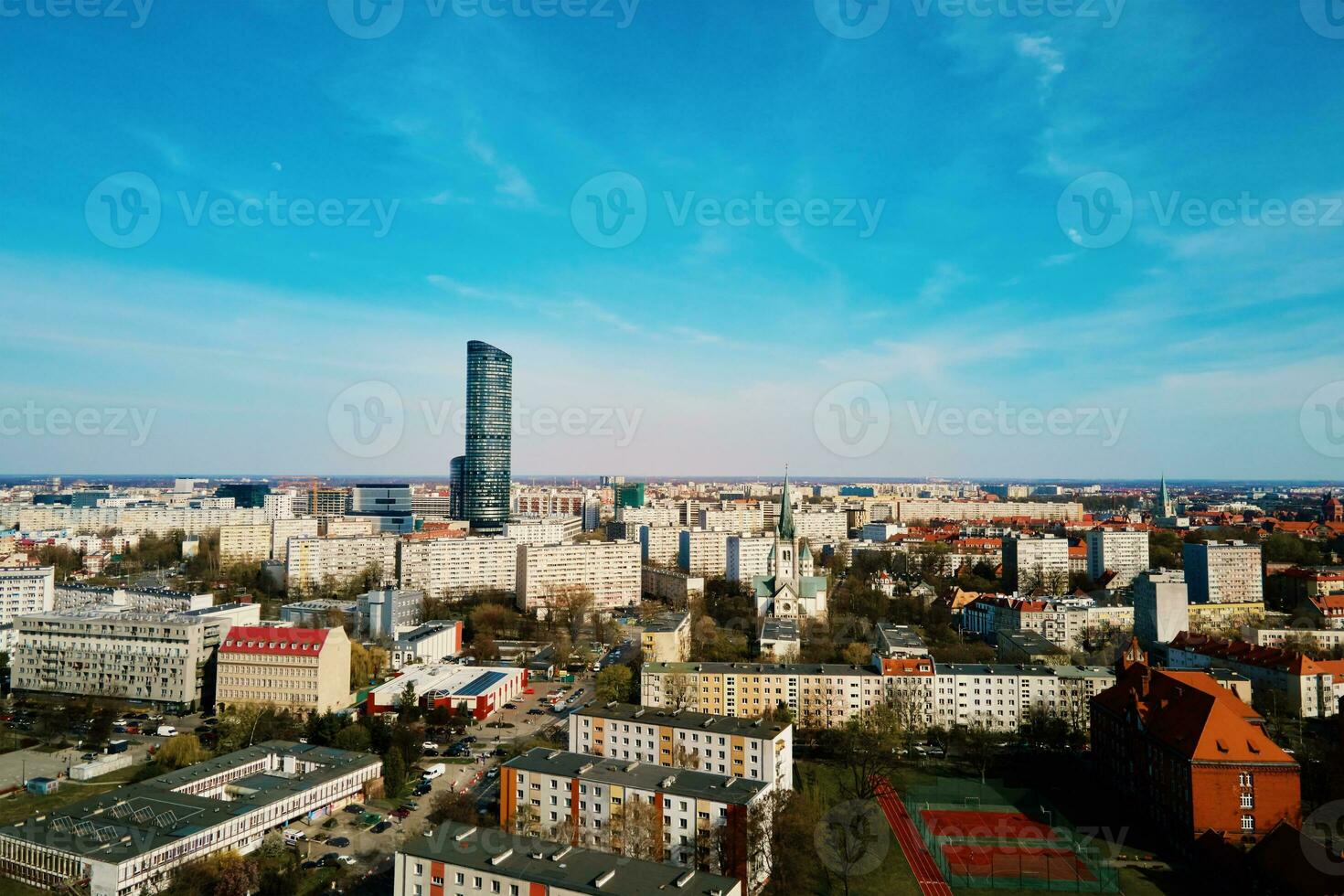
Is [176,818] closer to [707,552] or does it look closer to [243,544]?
[707,552]

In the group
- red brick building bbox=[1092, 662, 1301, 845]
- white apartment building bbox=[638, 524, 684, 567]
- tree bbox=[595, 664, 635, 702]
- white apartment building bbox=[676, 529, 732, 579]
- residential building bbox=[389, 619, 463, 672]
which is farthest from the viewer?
white apartment building bbox=[638, 524, 684, 567]

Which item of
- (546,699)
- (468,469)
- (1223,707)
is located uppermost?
(468,469)

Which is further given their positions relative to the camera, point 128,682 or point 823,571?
point 823,571

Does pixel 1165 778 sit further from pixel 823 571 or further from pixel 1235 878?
pixel 823 571

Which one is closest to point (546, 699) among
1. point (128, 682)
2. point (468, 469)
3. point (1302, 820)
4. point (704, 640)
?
point (704, 640)

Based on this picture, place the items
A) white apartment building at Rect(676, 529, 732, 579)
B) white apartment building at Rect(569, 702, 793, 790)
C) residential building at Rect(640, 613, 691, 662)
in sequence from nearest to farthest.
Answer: white apartment building at Rect(569, 702, 793, 790) → residential building at Rect(640, 613, 691, 662) → white apartment building at Rect(676, 529, 732, 579)

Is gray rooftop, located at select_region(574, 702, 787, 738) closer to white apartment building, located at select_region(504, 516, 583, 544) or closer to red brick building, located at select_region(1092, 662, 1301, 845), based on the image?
red brick building, located at select_region(1092, 662, 1301, 845)

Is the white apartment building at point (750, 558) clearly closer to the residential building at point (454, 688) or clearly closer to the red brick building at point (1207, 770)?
the residential building at point (454, 688)

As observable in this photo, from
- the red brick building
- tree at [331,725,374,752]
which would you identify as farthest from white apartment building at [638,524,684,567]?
the red brick building
